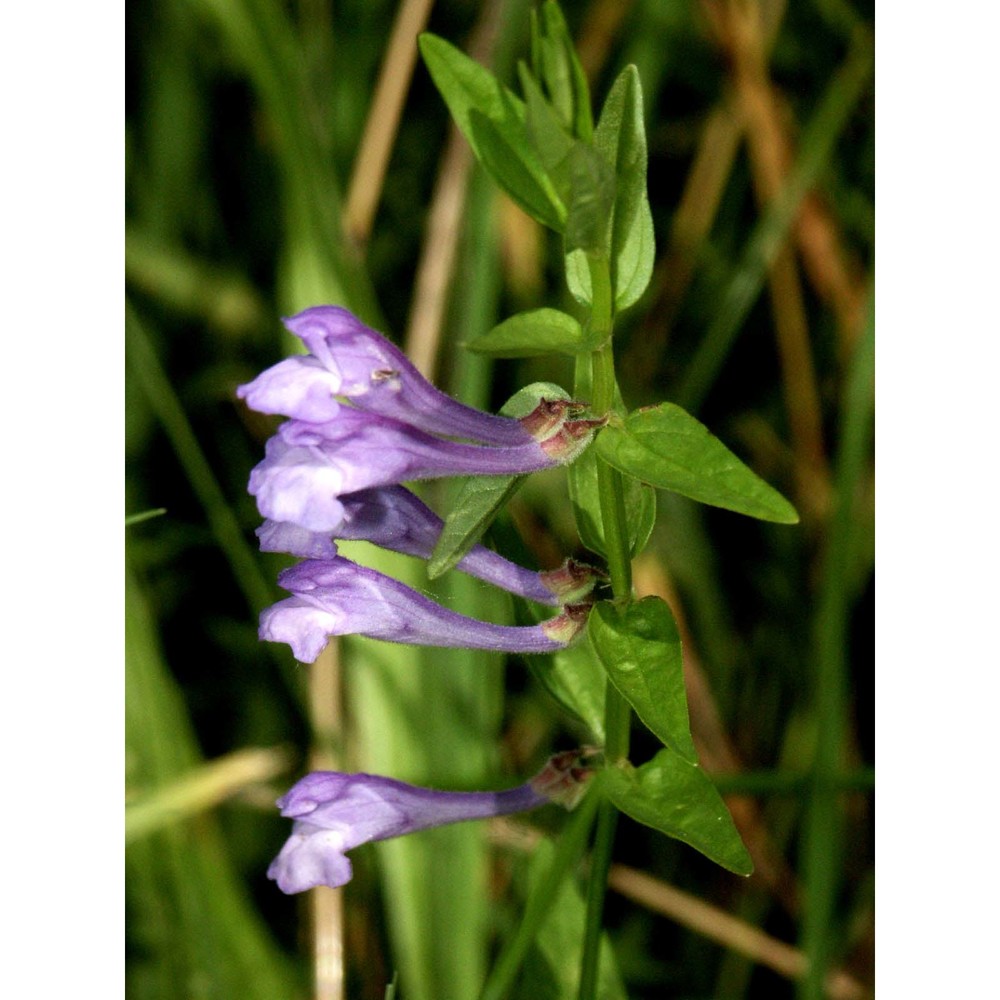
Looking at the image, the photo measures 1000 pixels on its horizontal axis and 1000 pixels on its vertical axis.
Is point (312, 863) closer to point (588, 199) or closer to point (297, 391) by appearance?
point (297, 391)

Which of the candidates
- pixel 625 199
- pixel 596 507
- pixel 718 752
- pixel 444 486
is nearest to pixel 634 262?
pixel 625 199

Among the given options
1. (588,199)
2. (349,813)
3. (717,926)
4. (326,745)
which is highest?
(588,199)

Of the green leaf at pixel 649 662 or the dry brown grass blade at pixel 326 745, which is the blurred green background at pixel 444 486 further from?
the green leaf at pixel 649 662

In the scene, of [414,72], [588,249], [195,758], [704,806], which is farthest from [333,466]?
[414,72]

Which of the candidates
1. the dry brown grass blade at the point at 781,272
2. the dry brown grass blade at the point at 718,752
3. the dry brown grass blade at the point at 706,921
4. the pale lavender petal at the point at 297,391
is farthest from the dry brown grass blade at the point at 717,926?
the pale lavender petal at the point at 297,391

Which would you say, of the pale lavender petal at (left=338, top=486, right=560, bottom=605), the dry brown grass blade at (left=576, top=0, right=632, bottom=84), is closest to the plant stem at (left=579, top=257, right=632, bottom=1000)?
the pale lavender petal at (left=338, top=486, right=560, bottom=605)

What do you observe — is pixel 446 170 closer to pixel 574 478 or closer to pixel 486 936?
pixel 574 478

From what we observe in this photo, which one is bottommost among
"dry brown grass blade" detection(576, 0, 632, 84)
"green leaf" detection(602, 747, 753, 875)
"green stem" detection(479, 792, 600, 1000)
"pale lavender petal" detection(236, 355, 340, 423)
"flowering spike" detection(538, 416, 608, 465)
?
"green stem" detection(479, 792, 600, 1000)

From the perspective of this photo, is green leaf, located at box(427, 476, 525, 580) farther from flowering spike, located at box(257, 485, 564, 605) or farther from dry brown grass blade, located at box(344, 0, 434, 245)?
dry brown grass blade, located at box(344, 0, 434, 245)
